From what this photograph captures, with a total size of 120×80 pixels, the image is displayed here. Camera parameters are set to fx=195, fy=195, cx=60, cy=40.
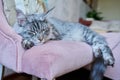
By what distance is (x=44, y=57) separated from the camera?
977mm

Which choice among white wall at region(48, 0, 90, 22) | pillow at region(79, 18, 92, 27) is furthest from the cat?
pillow at region(79, 18, 92, 27)

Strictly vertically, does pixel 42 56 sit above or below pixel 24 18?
below

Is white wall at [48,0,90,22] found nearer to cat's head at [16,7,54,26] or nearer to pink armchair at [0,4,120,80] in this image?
cat's head at [16,7,54,26]

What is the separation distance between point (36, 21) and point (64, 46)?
0.22 metres

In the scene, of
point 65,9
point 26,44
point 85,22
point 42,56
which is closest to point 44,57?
point 42,56

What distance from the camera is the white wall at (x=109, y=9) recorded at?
357 cm

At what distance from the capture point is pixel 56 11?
1998mm

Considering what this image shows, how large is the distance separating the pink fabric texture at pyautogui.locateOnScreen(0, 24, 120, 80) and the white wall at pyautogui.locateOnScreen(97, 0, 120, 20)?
2.58 metres

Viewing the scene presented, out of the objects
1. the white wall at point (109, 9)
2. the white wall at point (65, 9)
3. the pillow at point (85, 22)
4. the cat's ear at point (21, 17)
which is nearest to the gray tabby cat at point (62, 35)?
the cat's ear at point (21, 17)

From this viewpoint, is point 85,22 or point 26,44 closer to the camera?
point 26,44

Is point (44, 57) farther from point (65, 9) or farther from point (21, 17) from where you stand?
point (65, 9)

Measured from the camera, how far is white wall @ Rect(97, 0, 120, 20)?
11.7ft

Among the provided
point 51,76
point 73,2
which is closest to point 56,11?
point 73,2

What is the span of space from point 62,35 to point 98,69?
343 millimetres
